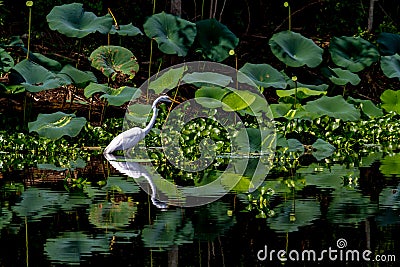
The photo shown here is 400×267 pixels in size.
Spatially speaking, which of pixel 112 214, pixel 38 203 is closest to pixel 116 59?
pixel 38 203

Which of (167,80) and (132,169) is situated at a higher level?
(167,80)

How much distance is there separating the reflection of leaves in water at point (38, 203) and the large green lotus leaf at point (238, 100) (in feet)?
12.1

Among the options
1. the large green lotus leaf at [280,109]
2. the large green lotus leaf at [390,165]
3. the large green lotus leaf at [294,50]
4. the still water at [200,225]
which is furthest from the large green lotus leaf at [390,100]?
the still water at [200,225]

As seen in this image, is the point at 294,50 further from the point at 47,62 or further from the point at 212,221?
the point at 212,221

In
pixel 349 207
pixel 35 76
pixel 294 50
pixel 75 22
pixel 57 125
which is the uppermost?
pixel 75 22

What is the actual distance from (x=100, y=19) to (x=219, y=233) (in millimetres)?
6161

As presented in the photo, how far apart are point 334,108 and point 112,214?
193 inches

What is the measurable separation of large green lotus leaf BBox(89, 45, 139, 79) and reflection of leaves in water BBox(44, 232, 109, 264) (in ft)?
19.4

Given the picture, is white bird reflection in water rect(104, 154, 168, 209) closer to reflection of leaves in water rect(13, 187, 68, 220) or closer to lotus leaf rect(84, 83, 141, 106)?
reflection of leaves in water rect(13, 187, 68, 220)

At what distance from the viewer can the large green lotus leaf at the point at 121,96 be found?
970cm

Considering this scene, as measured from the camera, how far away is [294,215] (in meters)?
5.66

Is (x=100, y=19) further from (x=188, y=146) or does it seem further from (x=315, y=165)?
(x=315, y=165)

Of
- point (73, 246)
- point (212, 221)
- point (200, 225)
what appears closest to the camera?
point (73, 246)

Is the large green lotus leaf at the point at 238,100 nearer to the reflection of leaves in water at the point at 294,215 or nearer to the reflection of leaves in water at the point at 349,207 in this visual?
the reflection of leaves in water at the point at 349,207
